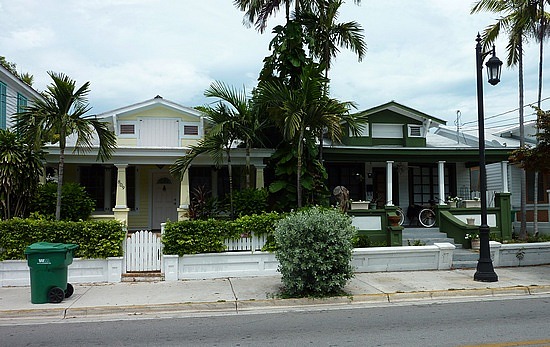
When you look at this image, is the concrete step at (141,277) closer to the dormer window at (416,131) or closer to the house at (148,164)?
the house at (148,164)

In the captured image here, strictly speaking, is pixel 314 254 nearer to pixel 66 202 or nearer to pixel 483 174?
pixel 483 174

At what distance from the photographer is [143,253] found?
1168 centimetres

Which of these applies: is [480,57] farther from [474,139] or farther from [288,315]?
[474,139]

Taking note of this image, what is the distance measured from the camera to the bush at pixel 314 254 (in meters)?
9.42

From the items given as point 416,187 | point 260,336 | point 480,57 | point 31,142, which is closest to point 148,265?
point 31,142

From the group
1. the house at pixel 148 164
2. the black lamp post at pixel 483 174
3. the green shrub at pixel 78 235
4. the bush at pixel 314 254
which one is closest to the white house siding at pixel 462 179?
the black lamp post at pixel 483 174

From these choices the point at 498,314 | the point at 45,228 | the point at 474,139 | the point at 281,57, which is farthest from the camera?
the point at 474,139

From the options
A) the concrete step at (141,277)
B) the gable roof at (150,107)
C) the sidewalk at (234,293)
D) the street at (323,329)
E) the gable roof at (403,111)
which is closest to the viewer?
the street at (323,329)

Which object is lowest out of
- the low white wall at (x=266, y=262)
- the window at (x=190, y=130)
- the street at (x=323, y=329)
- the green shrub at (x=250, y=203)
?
the street at (x=323, y=329)

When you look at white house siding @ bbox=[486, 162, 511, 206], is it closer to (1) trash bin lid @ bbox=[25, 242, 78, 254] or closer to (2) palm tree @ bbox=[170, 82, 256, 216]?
(2) palm tree @ bbox=[170, 82, 256, 216]

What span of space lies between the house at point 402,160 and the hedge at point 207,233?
525 centimetres

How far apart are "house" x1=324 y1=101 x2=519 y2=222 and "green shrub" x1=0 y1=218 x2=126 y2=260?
312 inches

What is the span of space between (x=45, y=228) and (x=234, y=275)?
182 inches

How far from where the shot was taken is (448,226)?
1587 cm
